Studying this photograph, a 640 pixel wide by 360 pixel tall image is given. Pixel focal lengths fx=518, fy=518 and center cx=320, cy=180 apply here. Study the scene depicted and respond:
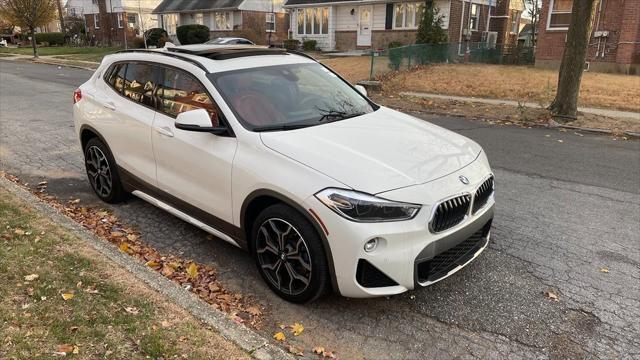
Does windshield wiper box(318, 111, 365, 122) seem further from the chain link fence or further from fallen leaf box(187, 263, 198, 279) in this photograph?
the chain link fence

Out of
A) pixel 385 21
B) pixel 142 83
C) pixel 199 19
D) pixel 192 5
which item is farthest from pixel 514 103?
pixel 192 5

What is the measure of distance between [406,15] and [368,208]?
29.2 meters

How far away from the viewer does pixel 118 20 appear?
1802 inches

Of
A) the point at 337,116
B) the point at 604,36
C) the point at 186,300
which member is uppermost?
the point at 604,36

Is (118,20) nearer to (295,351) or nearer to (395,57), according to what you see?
(395,57)

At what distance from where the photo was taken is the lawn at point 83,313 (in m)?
2.90

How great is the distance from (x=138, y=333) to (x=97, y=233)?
2.08 metres

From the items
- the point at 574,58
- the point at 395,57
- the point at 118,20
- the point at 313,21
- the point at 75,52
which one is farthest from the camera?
the point at 118,20

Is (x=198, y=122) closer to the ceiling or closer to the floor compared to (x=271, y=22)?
closer to the floor

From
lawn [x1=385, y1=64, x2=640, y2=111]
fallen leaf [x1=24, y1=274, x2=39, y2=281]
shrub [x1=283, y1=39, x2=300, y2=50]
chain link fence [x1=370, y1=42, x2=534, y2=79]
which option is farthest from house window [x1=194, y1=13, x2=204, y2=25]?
fallen leaf [x1=24, y1=274, x2=39, y2=281]

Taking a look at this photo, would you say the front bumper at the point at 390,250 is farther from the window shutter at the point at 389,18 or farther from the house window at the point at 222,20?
the house window at the point at 222,20

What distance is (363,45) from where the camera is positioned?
3241cm

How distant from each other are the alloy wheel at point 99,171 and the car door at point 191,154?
114cm

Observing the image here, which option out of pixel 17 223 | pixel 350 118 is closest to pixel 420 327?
pixel 350 118
